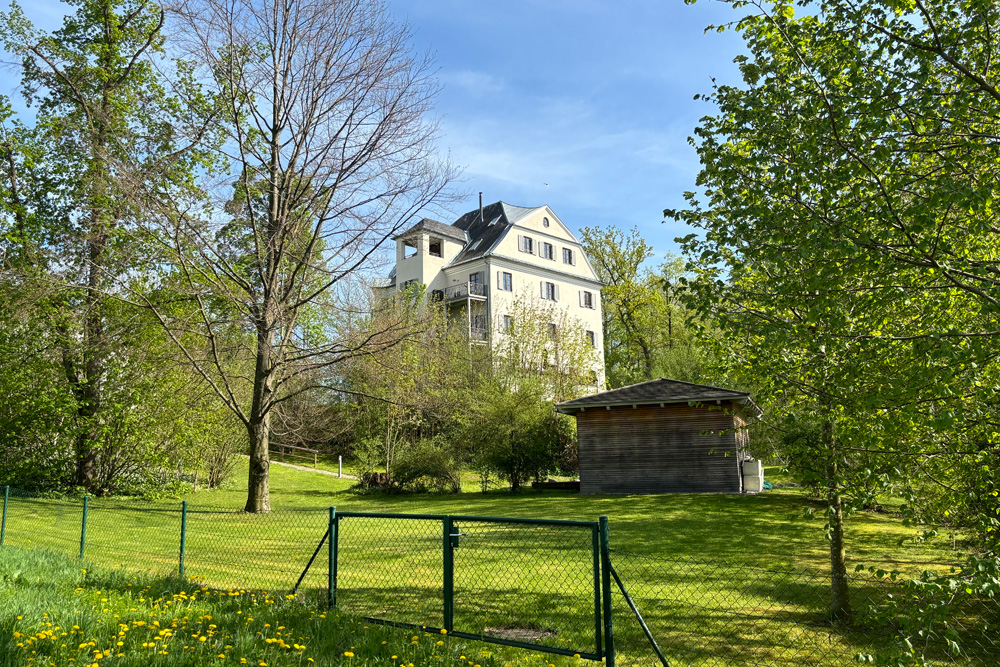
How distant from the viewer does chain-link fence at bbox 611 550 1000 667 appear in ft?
21.9

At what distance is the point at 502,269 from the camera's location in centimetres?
4209

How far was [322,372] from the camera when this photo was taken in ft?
63.0

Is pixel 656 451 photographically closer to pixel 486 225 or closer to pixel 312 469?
pixel 312 469

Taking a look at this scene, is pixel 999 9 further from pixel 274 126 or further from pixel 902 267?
pixel 274 126

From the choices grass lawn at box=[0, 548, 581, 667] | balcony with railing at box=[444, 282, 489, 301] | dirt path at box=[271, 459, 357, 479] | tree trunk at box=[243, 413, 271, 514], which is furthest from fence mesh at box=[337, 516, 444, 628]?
balcony with railing at box=[444, 282, 489, 301]

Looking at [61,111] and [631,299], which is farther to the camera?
[631,299]

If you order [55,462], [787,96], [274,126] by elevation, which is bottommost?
[55,462]

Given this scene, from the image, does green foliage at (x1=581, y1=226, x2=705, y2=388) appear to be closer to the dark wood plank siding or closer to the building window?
the building window

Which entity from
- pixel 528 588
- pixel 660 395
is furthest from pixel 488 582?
pixel 660 395

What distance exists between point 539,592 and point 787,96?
21.1 ft

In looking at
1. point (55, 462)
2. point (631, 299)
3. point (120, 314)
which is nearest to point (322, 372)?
point (120, 314)

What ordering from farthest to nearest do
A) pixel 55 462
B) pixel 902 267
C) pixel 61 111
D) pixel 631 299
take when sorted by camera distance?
pixel 631 299, pixel 61 111, pixel 55 462, pixel 902 267

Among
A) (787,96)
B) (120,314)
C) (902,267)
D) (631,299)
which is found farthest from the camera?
(631,299)

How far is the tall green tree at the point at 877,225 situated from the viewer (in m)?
5.06
